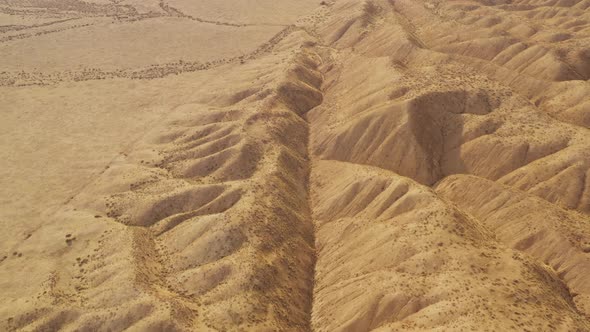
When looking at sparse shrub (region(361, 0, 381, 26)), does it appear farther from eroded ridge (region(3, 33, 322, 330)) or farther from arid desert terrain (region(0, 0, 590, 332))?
eroded ridge (region(3, 33, 322, 330))

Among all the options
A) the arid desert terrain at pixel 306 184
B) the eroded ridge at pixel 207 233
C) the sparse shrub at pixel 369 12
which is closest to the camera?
the arid desert terrain at pixel 306 184

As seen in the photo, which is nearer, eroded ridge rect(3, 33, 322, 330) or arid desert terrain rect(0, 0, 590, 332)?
arid desert terrain rect(0, 0, 590, 332)

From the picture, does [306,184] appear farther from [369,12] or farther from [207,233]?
[369,12]

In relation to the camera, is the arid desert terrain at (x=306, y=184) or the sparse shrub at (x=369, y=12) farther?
the sparse shrub at (x=369, y=12)

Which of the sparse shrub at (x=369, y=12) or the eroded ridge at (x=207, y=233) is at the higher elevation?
the sparse shrub at (x=369, y=12)

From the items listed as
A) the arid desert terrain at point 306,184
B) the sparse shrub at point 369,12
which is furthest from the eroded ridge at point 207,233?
the sparse shrub at point 369,12

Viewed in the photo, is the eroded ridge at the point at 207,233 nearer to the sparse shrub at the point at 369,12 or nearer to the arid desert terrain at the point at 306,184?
the arid desert terrain at the point at 306,184

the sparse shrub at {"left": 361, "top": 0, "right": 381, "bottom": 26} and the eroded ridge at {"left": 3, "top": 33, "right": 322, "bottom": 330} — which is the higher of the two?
the sparse shrub at {"left": 361, "top": 0, "right": 381, "bottom": 26}

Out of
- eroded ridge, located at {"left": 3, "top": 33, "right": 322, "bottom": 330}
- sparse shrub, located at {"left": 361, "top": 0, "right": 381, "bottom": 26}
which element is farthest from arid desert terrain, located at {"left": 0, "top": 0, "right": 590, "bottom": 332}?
sparse shrub, located at {"left": 361, "top": 0, "right": 381, "bottom": 26}
